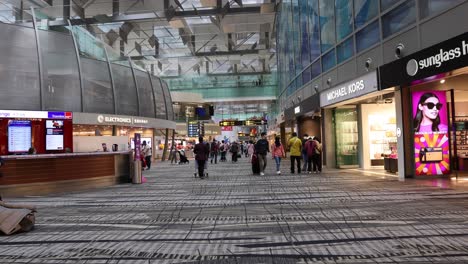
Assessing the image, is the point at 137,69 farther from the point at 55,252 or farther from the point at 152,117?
the point at 55,252

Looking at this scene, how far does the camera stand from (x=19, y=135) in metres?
17.1

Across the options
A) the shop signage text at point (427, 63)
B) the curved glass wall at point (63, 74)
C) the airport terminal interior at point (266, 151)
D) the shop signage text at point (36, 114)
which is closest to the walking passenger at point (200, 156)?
the airport terminal interior at point (266, 151)

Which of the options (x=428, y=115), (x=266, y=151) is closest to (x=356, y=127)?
(x=266, y=151)

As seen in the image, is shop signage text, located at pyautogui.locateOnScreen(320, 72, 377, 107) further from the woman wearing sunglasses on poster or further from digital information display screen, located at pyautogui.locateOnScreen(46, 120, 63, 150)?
digital information display screen, located at pyautogui.locateOnScreen(46, 120, 63, 150)

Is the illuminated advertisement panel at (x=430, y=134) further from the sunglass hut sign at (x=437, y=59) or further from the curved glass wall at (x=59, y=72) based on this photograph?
the curved glass wall at (x=59, y=72)

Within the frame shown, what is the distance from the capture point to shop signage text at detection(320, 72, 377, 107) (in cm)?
1359

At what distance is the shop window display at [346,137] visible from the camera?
62.8 feet

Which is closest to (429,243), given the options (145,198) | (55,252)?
(55,252)

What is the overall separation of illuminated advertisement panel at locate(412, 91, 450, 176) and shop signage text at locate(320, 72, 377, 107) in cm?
130

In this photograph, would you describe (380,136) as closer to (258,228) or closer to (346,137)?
(346,137)

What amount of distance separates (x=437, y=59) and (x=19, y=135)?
14833 mm

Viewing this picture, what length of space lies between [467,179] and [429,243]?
835 cm

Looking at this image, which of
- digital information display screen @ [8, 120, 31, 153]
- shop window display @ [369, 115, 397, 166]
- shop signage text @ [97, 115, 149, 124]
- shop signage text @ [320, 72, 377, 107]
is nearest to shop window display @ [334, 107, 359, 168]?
shop window display @ [369, 115, 397, 166]

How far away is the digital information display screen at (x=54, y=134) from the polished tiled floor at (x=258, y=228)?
21.7 ft
